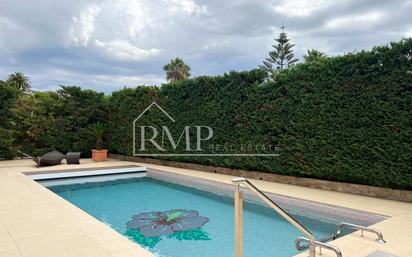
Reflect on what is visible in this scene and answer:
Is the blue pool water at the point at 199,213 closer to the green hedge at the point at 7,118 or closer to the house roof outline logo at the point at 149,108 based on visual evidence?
the house roof outline logo at the point at 149,108

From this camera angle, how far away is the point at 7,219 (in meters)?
5.47

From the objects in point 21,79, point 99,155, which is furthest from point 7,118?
point 21,79

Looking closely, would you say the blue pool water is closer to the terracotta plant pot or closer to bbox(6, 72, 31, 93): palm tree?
the terracotta plant pot

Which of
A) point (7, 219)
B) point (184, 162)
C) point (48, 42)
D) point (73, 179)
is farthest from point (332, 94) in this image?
point (48, 42)

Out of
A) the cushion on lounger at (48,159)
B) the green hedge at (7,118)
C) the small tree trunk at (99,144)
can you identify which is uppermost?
the green hedge at (7,118)

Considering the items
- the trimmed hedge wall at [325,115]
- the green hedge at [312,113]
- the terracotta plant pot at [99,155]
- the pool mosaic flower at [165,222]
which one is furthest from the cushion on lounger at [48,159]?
the pool mosaic flower at [165,222]

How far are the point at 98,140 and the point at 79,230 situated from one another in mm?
11629

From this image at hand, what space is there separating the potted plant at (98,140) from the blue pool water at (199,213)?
15.3 feet

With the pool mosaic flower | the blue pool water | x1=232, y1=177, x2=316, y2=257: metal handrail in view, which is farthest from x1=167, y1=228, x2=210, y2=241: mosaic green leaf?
x1=232, y1=177, x2=316, y2=257: metal handrail

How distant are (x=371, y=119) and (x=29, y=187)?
30.3ft

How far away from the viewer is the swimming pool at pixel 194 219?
5.20 metres

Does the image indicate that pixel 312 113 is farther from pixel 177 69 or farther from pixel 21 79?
pixel 21 79

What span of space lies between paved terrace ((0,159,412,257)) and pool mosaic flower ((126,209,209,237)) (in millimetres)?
1097

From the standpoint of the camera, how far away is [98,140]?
1584cm
